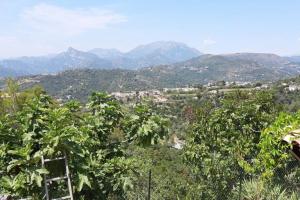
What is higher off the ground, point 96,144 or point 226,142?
point 96,144

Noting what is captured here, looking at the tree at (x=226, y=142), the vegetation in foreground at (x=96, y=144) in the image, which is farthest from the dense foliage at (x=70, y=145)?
the tree at (x=226, y=142)

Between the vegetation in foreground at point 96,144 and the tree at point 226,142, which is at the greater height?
the vegetation in foreground at point 96,144

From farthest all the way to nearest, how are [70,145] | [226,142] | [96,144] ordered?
1. [226,142]
2. [96,144]
3. [70,145]

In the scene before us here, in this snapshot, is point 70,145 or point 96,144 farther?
point 96,144

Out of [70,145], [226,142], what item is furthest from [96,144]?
[226,142]

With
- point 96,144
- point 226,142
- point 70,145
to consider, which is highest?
point 70,145

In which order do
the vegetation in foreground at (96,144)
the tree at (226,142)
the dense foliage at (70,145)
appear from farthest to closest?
the tree at (226,142), the dense foliage at (70,145), the vegetation in foreground at (96,144)

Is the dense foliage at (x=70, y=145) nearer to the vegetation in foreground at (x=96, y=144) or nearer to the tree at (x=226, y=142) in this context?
the vegetation in foreground at (x=96, y=144)

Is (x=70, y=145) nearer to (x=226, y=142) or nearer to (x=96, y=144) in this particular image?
(x=96, y=144)

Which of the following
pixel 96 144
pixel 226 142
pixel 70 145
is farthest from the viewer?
pixel 226 142

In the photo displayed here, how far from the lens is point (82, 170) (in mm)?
5465

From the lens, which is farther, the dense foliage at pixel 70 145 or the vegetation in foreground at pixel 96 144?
the dense foliage at pixel 70 145

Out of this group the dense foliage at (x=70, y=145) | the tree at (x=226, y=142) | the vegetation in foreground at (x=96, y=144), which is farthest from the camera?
the tree at (x=226, y=142)

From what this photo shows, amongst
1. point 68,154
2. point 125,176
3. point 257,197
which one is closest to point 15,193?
point 68,154
